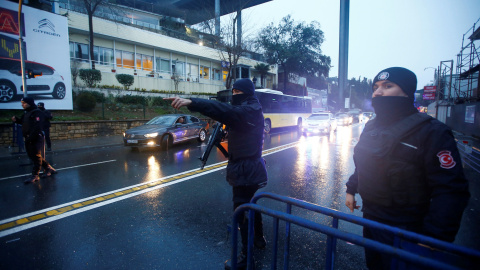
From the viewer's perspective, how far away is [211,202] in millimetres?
4465

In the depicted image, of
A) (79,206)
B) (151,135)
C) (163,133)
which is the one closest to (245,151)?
(79,206)

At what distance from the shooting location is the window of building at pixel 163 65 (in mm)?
27312

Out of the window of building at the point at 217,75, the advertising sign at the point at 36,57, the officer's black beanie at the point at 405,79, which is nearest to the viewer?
the officer's black beanie at the point at 405,79

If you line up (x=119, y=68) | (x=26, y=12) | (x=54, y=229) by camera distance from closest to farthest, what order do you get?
(x=54, y=229) → (x=26, y=12) → (x=119, y=68)

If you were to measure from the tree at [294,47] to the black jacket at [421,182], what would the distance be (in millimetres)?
39235

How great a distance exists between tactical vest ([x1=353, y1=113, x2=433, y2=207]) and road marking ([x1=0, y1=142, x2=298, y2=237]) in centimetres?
440

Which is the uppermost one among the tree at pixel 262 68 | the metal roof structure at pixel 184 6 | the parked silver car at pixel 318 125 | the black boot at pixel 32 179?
the metal roof structure at pixel 184 6

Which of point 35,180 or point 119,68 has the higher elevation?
point 119,68

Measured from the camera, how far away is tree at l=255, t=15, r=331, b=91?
129 ft

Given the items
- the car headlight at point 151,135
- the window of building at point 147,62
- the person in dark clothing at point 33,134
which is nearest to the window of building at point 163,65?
the window of building at point 147,62

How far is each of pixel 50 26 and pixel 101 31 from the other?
8625 millimetres

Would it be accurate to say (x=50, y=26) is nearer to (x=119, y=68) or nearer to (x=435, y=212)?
(x=119, y=68)

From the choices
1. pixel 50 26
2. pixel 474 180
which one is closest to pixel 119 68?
pixel 50 26

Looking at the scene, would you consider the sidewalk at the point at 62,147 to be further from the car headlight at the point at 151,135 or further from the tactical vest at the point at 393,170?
the tactical vest at the point at 393,170
